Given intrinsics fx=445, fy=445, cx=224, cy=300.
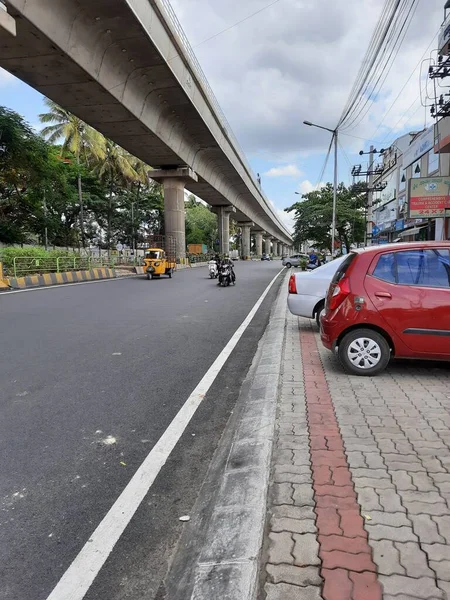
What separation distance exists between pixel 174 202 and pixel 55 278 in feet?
59.1

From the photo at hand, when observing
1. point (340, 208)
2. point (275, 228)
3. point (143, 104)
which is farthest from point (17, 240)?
point (275, 228)

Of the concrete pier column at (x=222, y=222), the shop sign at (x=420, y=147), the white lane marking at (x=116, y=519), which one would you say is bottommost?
the white lane marking at (x=116, y=519)

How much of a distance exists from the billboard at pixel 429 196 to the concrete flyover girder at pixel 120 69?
40.4ft

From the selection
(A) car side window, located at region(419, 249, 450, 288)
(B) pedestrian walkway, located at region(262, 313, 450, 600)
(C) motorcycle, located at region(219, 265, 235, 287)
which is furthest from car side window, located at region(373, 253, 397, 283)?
(C) motorcycle, located at region(219, 265, 235, 287)

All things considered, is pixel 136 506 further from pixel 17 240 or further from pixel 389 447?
pixel 17 240

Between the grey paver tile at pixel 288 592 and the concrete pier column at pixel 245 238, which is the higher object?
the concrete pier column at pixel 245 238

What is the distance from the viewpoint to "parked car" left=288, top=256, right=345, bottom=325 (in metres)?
8.10

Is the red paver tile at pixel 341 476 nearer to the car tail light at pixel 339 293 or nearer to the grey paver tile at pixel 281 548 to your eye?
the grey paver tile at pixel 281 548

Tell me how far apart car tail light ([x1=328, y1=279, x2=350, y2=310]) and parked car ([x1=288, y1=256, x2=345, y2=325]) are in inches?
108

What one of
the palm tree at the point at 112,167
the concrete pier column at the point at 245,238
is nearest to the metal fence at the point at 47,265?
the palm tree at the point at 112,167

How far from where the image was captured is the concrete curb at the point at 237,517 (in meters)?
2.03

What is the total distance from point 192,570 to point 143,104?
23.5 meters

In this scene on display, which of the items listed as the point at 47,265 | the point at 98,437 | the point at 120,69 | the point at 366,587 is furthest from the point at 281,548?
the point at 47,265

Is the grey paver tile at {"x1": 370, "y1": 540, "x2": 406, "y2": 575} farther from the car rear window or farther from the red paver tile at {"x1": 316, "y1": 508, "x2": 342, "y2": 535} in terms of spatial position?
the car rear window
